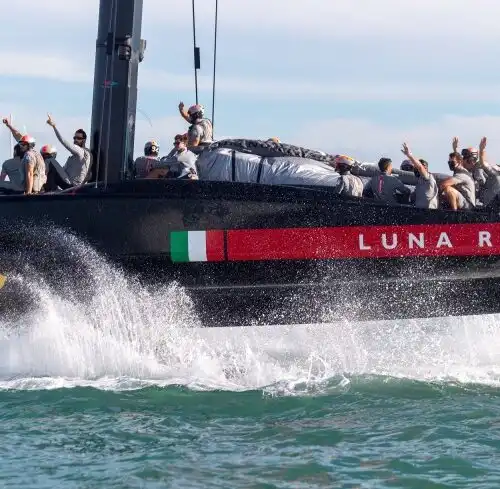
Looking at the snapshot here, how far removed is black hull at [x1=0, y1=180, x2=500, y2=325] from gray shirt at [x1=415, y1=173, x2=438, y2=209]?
31 cm

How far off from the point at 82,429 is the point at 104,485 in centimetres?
140

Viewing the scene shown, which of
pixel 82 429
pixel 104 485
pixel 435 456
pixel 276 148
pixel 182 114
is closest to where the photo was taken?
pixel 104 485

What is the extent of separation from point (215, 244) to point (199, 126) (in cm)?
178

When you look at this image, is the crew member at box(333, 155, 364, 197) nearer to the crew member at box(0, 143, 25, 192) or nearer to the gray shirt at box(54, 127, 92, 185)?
the gray shirt at box(54, 127, 92, 185)

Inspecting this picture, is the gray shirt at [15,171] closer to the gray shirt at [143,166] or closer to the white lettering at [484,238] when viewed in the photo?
the gray shirt at [143,166]

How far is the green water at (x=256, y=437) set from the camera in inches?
245

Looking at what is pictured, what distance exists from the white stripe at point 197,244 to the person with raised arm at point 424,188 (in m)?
1.81

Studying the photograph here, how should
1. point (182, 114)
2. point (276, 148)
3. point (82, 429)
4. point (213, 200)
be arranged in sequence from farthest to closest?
1. point (182, 114)
2. point (276, 148)
3. point (213, 200)
4. point (82, 429)

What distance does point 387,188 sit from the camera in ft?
30.9

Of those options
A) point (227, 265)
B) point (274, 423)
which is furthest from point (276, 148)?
point (274, 423)

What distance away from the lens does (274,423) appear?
24.9 ft

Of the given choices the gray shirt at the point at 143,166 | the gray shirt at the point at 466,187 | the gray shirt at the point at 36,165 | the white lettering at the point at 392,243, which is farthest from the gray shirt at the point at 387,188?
the gray shirt at the point at 36,165

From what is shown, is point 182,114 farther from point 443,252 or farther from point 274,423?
point 274,423

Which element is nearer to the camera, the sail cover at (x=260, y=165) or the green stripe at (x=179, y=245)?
the green stripe at (x=179, y=245)
